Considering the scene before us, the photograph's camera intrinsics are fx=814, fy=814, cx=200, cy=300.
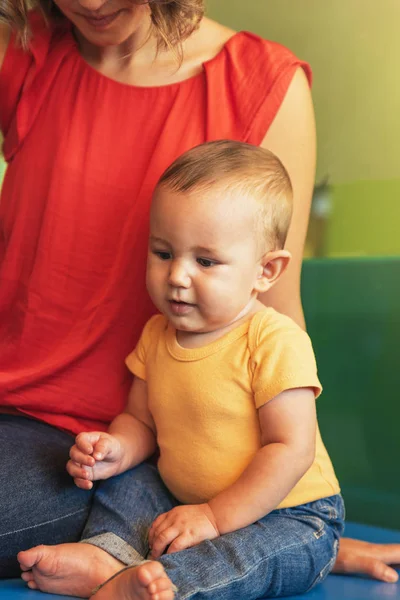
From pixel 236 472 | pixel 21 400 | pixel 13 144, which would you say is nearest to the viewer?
pixel 236 472

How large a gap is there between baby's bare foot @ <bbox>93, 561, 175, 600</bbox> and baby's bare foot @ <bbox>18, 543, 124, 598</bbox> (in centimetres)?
9

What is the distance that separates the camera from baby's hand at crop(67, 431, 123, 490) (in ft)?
3.33

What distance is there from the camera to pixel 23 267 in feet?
4.19

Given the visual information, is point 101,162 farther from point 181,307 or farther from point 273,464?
point 273,464

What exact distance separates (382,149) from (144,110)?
43 cm

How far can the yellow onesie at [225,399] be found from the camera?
39.6 inches

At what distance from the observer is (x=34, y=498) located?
1055 mm

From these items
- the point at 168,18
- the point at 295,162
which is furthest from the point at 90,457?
the point at 168,18

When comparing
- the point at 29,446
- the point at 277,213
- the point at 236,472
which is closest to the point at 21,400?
the point at 29,446

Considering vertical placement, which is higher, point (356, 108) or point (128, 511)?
point (356, 108)

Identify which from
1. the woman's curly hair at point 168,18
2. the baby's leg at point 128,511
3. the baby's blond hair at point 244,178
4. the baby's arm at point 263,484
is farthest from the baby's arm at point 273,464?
the woman's curly hair at point 168,18

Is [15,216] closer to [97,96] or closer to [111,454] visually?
[97,96]

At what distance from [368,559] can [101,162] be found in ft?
2.28

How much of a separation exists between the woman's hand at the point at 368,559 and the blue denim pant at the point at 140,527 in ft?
0.23
